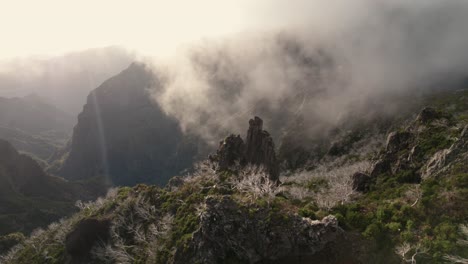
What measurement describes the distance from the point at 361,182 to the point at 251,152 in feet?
168

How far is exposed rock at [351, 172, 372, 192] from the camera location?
70.6 m

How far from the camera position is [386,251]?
38000 millimetres

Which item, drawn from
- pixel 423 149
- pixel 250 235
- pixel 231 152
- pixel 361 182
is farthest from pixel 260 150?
pixel 250 235

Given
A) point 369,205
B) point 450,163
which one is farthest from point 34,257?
point 450,163

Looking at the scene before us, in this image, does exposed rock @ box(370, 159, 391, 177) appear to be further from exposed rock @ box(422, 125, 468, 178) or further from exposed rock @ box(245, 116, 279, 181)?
exposed rock @ box(245, 116, 279, 181)

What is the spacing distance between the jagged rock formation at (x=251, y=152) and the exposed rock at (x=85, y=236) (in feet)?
125

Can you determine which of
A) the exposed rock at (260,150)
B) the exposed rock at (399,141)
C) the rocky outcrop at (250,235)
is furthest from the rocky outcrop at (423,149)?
the exposed rock at (260,150)

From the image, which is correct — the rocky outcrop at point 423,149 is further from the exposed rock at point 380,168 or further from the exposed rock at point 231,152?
the exposed rock at point 231,152

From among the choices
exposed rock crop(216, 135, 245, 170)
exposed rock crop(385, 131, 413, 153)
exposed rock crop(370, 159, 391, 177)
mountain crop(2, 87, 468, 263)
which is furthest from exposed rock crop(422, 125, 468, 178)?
exposed rock crop(216, 135, 245, 170)

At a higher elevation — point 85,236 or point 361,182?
point 361,182

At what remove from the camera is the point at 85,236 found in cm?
8250

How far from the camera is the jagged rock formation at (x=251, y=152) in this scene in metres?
106

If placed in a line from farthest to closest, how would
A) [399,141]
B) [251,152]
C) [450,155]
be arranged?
[251,152] < [399,141] < [450,155]

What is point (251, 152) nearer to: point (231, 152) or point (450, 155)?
point (231, 152)
